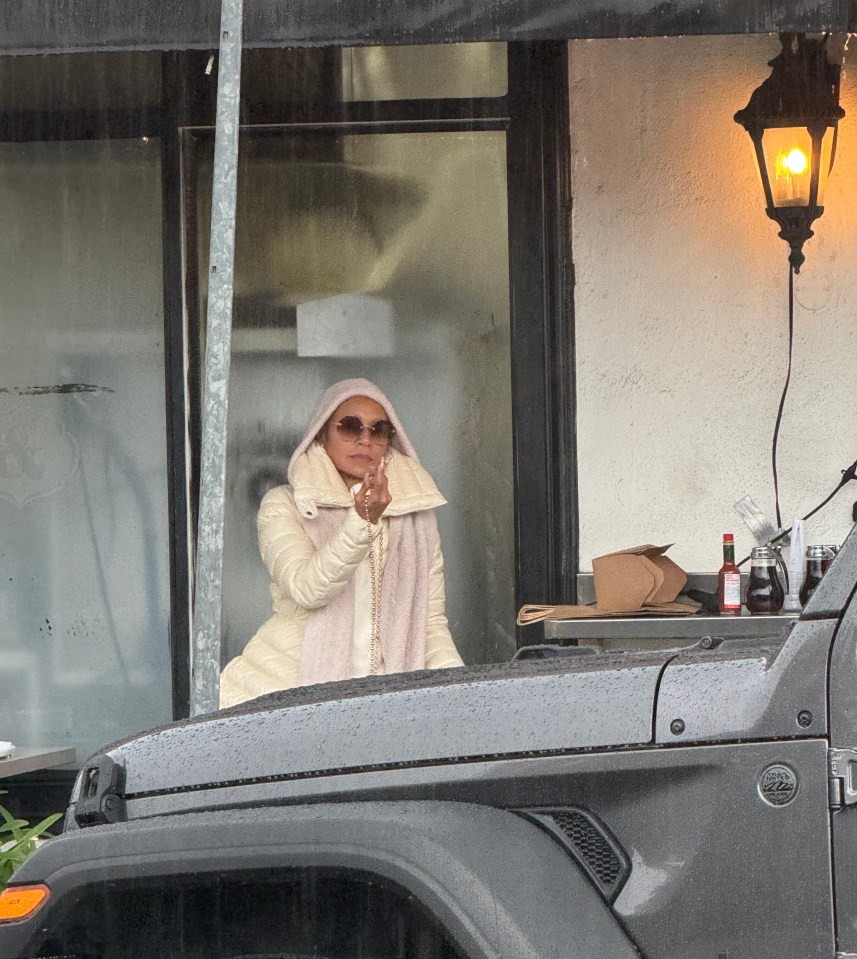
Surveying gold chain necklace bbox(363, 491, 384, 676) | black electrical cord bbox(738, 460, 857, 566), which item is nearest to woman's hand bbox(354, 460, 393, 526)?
gold chain necklace bbox(363, 491, 384, 676)

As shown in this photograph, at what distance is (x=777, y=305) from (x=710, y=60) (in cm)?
105

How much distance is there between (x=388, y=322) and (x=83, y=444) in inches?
58.9

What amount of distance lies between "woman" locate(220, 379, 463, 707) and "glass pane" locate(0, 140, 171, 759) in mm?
1351

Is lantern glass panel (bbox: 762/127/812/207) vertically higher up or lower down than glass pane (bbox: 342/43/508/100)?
lower down

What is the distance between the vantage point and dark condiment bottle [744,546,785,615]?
5527mm

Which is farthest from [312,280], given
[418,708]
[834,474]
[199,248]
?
[418,708]

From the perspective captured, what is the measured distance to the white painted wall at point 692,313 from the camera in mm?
6340

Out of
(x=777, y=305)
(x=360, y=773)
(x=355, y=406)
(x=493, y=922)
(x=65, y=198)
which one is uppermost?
(x=65, y=198)

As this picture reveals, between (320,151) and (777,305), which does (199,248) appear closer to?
(320,151)

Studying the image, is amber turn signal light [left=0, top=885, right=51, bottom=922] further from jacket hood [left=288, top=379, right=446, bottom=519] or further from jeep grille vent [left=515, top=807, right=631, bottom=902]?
jacket hood [left=288, top=379, right=446, bottom=519]

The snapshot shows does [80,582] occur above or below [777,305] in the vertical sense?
below

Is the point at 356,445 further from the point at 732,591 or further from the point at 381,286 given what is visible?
the point at 732,591

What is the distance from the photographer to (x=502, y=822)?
238cm

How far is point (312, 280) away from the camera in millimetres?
6832
